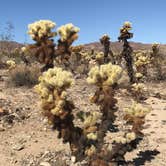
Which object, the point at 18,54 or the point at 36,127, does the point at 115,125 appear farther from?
the point at 18,54

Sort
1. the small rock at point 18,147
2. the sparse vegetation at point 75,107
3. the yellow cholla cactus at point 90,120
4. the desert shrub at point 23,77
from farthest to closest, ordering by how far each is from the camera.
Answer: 1. the desert shrub at point 23,77
2. the small rock at point 18,147
3. the yellow cholla cactus at point 90,120
4. the sparse vegetation at point 75,107

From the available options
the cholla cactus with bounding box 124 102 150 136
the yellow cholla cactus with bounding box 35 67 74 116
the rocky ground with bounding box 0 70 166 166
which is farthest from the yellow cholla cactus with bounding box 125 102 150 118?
the yellow cholla cactus with bounding box 35 67 74 116

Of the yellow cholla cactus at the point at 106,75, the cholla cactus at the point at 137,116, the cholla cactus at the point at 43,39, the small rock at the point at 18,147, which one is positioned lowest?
the small rock at the point at 18,147

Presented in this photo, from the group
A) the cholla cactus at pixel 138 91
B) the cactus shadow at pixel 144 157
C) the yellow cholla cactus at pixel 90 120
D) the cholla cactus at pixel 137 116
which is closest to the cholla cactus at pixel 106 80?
the yellow cholla cactus at pixel 90 120

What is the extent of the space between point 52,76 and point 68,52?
4.47ft

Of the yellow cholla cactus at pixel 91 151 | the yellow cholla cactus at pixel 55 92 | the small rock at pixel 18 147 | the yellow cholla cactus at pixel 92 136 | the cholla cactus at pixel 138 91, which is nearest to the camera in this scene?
the yellow cholla cactus at pixel 55 92

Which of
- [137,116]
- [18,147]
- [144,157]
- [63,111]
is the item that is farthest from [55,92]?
[144,157]

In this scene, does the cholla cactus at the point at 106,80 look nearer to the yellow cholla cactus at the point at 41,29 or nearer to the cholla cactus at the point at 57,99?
the cholla cactus at the point at 57,99

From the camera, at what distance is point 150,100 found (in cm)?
1578

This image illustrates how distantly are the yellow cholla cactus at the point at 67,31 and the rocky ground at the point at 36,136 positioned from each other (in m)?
2.52

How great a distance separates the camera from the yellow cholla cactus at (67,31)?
26.1ft

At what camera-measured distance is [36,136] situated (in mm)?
10148

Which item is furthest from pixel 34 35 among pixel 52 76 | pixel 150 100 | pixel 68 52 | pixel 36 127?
pixel 150 100

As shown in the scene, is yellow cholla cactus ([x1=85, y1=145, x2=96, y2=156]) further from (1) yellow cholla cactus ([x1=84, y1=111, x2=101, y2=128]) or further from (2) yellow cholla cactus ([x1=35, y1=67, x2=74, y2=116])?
(2) yellow cholla cactus ([x1=35, y1=67, x2=74, y2=116])
